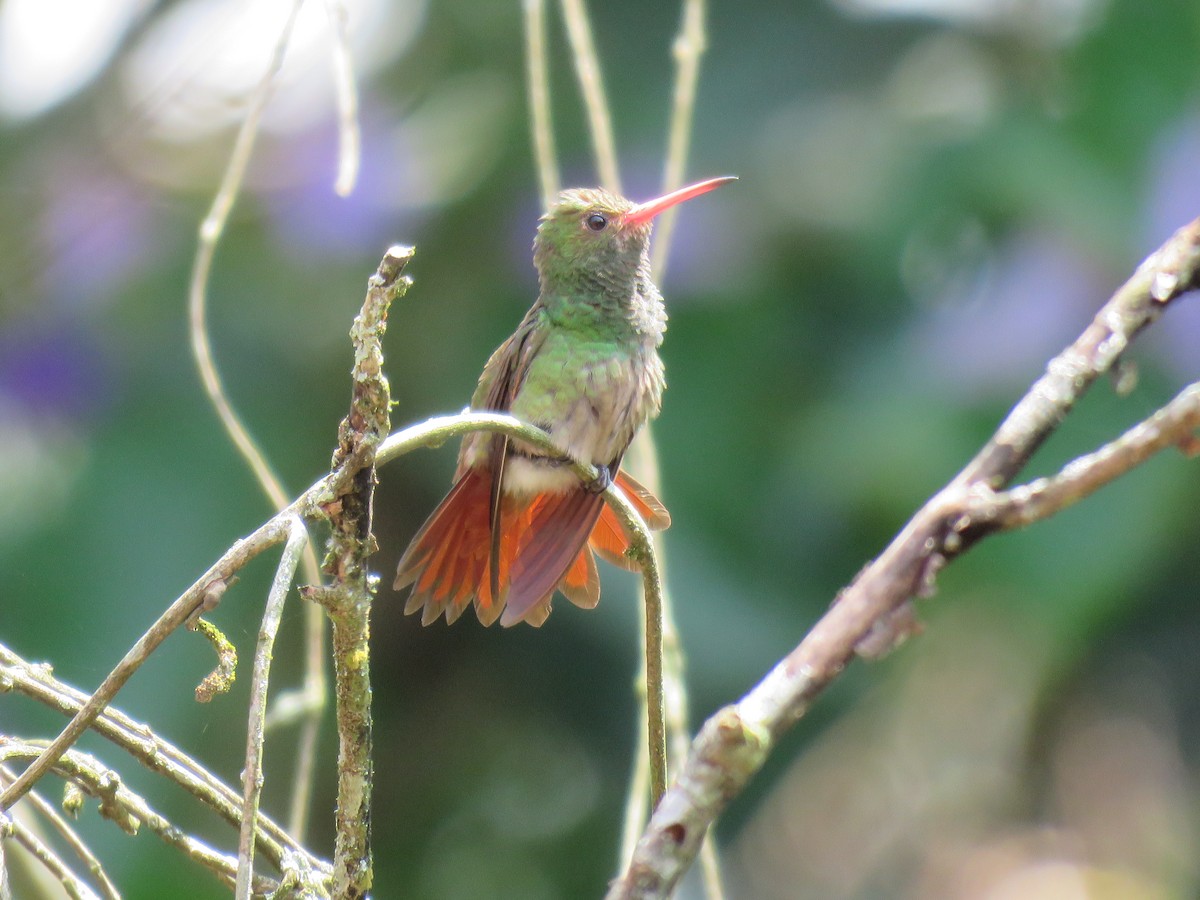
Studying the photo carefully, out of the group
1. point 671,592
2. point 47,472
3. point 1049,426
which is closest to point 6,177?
point 47,472

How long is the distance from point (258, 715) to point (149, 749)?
0.29m

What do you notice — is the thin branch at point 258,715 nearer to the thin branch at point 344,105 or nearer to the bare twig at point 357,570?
the bare twig at point 357,570

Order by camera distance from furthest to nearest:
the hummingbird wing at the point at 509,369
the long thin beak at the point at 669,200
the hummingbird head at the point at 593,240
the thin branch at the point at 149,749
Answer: the hummingbird head at the point at 593,240, the hummingbird wing at the point at 509,369, the long thin beak at the point at 669,200, the thin branch at the point at 149,749

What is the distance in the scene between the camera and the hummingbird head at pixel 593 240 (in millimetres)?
3242

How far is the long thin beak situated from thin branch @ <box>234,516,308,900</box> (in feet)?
5.32

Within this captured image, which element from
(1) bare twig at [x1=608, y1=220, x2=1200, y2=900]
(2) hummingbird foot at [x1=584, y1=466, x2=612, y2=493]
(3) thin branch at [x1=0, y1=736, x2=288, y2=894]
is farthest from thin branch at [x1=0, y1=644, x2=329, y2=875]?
(2) hummingbird foot at [x1=584, y1=466, x2=612, y2=493]

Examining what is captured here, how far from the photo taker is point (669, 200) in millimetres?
2688

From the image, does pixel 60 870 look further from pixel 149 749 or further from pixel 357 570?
pixel 357 570

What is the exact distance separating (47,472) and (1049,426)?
→ 443 centimetres

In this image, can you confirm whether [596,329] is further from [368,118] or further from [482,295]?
[368,118]

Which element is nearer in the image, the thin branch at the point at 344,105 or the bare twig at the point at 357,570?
the bare twig at the point at 357,570

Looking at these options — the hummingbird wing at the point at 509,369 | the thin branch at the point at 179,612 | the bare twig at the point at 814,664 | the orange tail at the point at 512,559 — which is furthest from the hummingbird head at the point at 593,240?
the bare twig at the point at 814,664

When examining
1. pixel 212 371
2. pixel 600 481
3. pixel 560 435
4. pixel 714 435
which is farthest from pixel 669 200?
pixel 714 435

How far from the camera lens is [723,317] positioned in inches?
208
